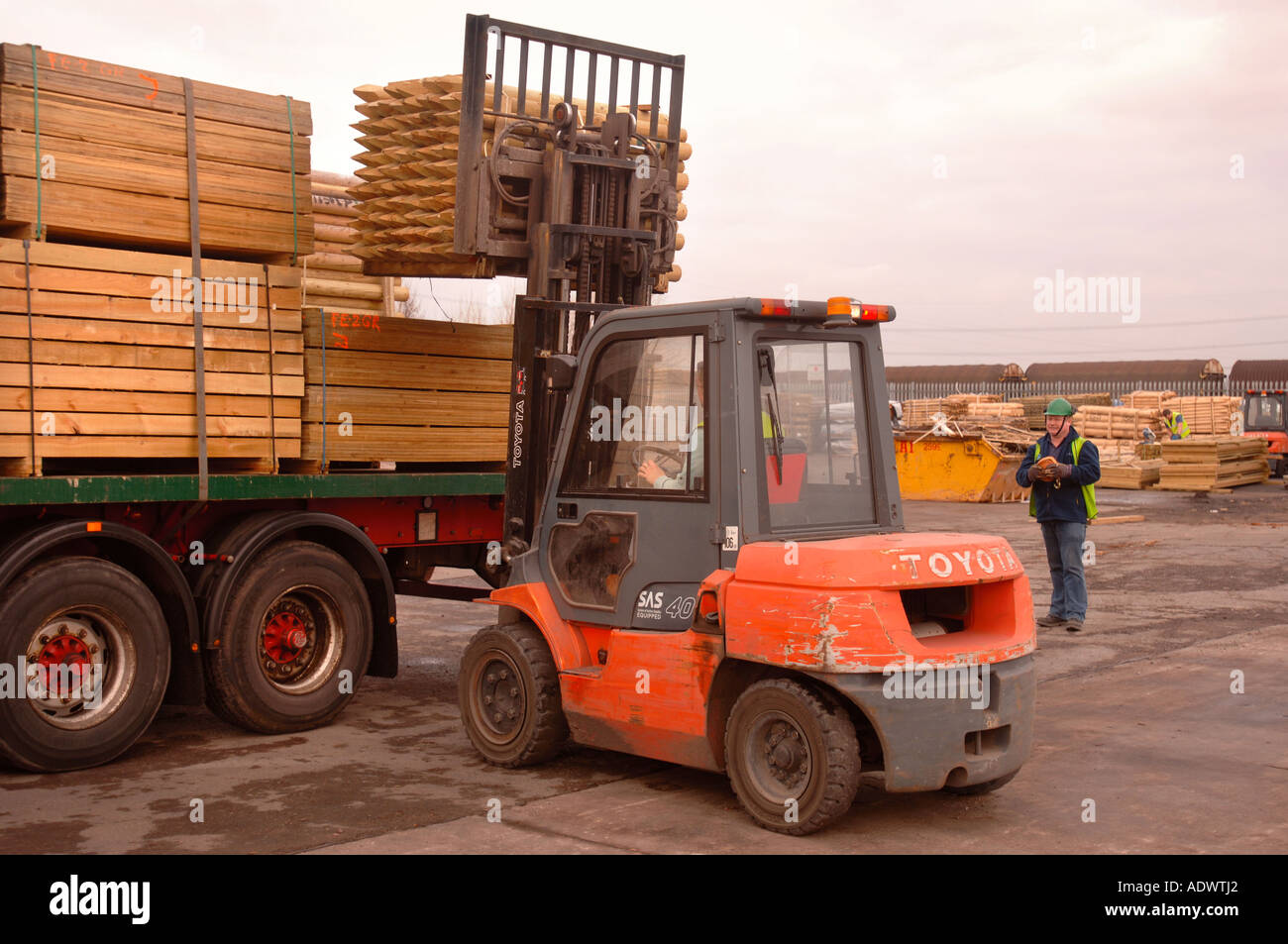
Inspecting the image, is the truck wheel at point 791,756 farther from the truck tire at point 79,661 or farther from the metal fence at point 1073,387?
the metal fence at point 1073,387

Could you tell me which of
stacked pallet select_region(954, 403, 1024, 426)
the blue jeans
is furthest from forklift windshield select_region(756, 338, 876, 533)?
stacked pallet select_region(954, 403, 1024, 426)

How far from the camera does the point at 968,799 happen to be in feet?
20.4

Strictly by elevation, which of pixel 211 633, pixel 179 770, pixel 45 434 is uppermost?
pixel 45 434

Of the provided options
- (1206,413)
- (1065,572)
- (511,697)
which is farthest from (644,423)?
(1206,413)

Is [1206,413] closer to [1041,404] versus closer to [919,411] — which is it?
[1041,404]

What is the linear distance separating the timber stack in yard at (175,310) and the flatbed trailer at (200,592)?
0.76 feet

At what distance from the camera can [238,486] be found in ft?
23.9

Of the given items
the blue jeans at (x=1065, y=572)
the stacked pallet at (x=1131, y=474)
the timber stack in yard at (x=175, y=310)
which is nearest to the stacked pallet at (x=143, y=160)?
the timber stack in yard at (x=175, y=310)

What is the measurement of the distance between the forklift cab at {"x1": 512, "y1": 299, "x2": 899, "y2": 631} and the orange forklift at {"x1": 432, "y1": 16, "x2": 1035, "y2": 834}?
0.04ft

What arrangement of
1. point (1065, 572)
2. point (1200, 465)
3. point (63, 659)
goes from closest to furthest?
1. point (63, 659)
2. point (1065, 572)
3. point (1200, 465)

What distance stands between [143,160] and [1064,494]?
7.15 metres
